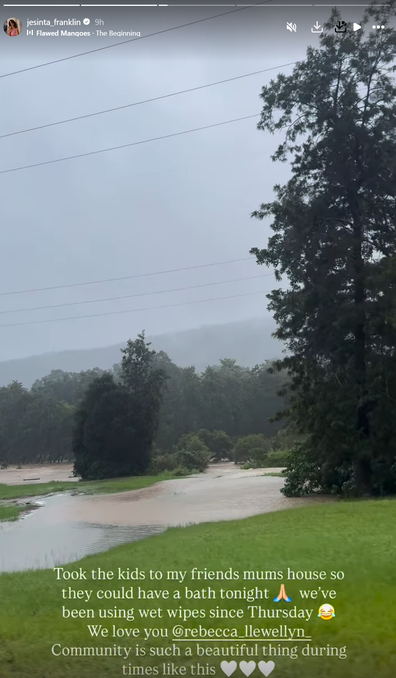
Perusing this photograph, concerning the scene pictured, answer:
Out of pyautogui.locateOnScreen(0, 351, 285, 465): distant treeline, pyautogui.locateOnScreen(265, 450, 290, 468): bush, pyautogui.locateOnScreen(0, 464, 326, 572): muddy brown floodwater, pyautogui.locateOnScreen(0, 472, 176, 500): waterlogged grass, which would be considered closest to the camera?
pyautogui.locateOnScreen(0, 464, 326, 572): muddy brown floodwater

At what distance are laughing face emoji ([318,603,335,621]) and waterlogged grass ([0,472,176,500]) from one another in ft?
69.9

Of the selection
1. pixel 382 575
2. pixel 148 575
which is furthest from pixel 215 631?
pixel 382 575

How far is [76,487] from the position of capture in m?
27.3

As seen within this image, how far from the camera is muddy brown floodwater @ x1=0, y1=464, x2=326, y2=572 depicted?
34.8 feet

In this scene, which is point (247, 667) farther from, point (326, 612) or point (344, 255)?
point (344, 255)

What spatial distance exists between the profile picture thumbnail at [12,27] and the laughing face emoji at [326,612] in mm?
5388

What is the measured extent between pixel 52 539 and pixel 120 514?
6.29 m

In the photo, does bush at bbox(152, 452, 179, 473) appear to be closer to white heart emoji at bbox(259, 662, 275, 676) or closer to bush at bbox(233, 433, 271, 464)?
bush at bbox(233, 433, 271, 464)

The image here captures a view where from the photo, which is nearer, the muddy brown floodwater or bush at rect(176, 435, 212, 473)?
the muddy brown floodwater

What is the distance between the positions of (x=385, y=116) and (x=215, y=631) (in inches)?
672

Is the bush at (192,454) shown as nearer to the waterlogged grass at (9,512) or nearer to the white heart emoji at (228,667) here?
the waterlogged grass at (9,512)

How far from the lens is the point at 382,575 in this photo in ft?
17.6

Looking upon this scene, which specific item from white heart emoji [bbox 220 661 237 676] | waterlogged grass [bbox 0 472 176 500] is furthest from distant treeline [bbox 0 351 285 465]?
white heart emoji [bbox 220 661 237 676]

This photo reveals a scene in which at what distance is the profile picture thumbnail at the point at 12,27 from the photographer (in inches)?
239
